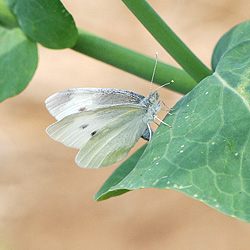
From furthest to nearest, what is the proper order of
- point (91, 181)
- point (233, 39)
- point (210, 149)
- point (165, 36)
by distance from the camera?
point (91, 181) → point (233, 39) → point (165, 36) → point (210, 149)

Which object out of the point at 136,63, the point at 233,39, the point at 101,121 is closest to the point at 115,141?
the point at 101,121

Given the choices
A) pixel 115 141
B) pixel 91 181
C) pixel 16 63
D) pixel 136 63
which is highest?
pixel 16 63

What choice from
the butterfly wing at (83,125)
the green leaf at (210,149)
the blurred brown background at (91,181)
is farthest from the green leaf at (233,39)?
the blurred brown background at (91,181)

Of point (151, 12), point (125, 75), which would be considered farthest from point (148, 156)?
point (125, 75)

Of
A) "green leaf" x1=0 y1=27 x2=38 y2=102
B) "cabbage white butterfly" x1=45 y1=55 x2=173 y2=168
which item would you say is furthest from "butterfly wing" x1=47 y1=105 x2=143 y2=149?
"green leaf" x1=0 y1=27 x2=38 y2=102

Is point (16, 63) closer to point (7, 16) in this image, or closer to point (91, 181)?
point (7, 16)

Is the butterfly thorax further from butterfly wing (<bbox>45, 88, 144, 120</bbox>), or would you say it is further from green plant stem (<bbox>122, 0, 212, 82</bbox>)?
green plant stem (<bbox>122, 0, 212, 82</bbox>)

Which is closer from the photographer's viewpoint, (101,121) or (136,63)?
(136,63)

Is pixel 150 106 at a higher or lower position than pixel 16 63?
lower
